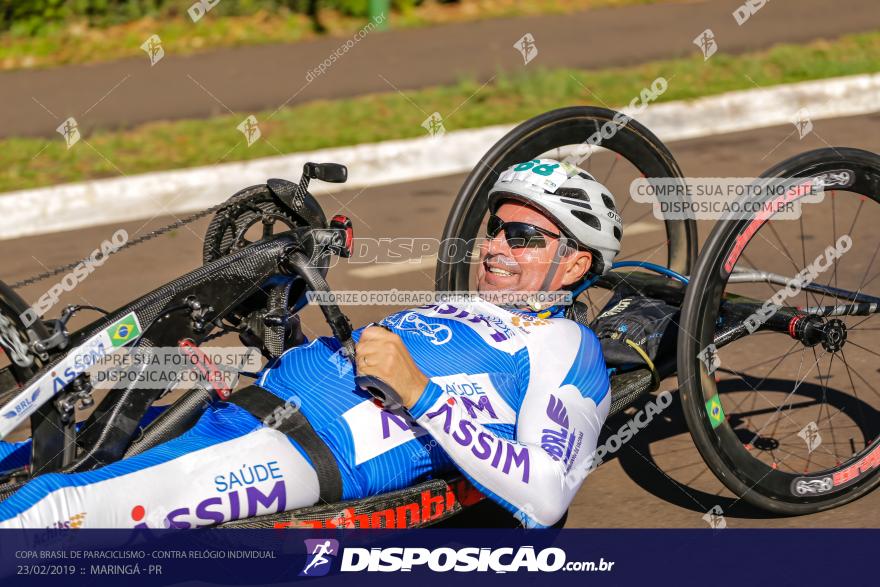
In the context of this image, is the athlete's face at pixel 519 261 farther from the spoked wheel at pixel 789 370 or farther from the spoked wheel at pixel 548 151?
the spoked wheel at pixel 548 151

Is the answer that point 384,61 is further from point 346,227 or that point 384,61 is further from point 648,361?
point 648,361

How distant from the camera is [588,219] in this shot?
404cm

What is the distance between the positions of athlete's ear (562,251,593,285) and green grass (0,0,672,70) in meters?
8.33

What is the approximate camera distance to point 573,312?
13.9 ft

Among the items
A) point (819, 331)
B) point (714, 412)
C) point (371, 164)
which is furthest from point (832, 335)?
point (371, 164)

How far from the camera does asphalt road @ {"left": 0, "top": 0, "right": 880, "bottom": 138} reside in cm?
977

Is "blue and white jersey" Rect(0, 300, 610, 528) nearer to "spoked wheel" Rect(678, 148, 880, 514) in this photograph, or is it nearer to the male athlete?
the male athlete

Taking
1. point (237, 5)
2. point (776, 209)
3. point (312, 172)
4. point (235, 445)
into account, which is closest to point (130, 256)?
point (312, 172)

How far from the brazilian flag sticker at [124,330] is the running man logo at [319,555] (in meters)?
0.82

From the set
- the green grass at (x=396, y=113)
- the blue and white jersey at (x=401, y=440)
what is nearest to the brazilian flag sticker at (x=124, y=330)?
the blue and white jersey at (x=401, y=440)

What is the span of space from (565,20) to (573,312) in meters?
8.80

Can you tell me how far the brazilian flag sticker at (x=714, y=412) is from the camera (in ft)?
12.6

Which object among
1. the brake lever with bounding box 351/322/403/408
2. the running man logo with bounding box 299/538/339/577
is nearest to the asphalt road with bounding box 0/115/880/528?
the running man logo with bounding box 299/538/339/577

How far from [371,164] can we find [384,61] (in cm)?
282
